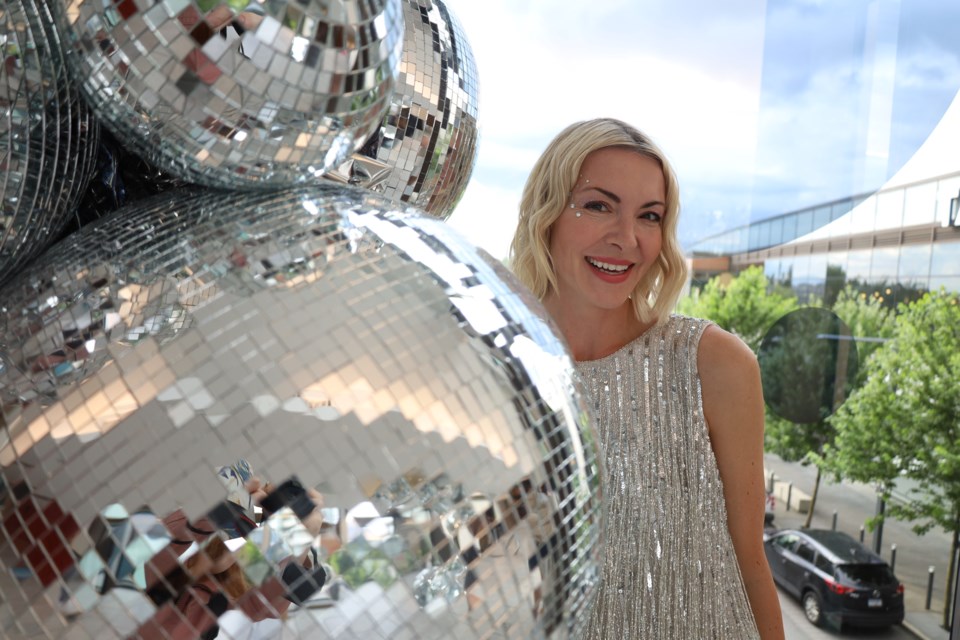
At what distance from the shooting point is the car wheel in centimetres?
410

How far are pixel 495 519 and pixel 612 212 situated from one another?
3.58ft

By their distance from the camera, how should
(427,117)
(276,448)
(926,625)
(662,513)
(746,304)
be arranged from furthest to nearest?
1. (746,304)
2. (926,625)
3. (662,513)
4. (427,117)
5. (276,448)

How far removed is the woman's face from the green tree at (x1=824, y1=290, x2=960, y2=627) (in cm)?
315

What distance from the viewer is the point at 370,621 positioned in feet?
0.80

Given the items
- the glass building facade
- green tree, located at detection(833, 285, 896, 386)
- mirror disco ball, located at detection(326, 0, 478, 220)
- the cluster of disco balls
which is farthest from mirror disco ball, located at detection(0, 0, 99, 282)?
green tree, located at detection(833, 285, 896, 386)

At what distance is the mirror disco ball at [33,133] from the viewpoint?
0.29 metres

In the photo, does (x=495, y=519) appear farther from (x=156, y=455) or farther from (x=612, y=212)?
(x=612, y=212)

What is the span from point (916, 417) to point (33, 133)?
4342mm

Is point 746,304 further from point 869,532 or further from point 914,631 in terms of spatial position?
point 914,631

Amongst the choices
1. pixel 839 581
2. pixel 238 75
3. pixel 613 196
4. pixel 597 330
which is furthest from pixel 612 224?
pixel 839 581

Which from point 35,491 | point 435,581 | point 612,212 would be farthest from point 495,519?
point 612,212

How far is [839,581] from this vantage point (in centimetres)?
407

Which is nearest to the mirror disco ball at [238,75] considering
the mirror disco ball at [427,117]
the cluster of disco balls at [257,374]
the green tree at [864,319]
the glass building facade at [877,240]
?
the cluster of disco balls at [257,374]

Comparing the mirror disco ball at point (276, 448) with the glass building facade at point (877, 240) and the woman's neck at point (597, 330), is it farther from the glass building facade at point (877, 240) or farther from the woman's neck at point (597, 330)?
the glass building facade at point (877, 240)
